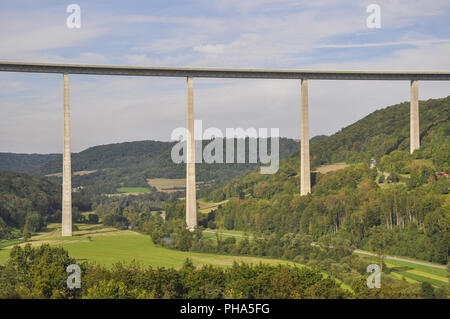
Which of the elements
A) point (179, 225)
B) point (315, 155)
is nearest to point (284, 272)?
point (179, 225)

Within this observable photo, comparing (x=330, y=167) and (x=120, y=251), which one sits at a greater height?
(x=330, y=167)

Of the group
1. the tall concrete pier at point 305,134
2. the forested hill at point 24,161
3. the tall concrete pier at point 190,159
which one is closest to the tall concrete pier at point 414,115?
the tall concrete pier at point 305,134

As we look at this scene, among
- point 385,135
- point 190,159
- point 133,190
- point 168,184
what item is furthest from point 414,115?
point 133,190

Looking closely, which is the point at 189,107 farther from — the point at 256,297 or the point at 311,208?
the point at 256,297

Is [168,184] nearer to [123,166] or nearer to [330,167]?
[123,166]

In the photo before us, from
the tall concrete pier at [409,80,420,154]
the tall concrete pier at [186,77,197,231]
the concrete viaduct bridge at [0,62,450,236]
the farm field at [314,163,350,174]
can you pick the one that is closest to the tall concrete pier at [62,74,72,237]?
the concrete viaduct bridge at [0,62,450,236]

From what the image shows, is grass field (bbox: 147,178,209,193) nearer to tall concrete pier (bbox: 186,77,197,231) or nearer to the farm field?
the farm field
